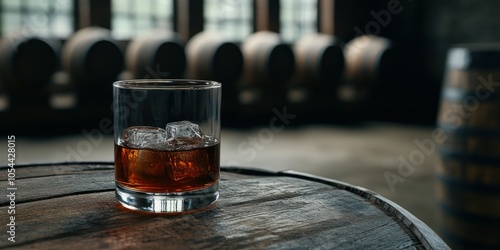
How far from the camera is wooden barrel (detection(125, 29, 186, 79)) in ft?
17.3

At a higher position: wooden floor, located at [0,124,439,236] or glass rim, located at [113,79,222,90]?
glass rim, located at [113,79,222,90]

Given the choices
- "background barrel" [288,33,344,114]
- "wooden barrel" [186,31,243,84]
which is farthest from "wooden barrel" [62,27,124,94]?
"background barrel" [288,33,344,114]

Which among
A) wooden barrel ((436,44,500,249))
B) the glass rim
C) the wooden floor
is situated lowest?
the wooden floor

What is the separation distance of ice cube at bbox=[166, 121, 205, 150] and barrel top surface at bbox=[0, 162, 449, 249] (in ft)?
0.35

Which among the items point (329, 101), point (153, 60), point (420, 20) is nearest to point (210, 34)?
point (153, 60)

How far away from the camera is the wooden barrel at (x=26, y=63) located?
4559 mm

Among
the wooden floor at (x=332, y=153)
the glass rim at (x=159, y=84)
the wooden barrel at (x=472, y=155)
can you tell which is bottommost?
the wooden floor at (x=332, y=153)

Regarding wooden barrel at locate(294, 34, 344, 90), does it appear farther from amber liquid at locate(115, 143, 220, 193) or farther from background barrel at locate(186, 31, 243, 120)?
amber liquid at locate(115, 143, 220, 193)

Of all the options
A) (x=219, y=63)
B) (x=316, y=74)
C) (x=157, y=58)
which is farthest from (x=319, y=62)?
(x=157, y=58)

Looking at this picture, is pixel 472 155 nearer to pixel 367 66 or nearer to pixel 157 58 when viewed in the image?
pixel 157 58

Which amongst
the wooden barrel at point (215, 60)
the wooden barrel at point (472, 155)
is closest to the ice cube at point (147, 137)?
the wooden barrel at point (472, 155)

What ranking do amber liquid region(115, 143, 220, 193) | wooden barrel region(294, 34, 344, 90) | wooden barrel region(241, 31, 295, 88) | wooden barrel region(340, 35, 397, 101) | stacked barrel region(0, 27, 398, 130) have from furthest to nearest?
1. wooden barrel region(340, 35, 397, 101)
2. wooden barrel region(294, 34, 344, 90)
3. wooden barrel region(241, 31, 295, 88)
4. stacked barrel region(0, 27, 398, 130)
5. amber liquid region(115, 143, 220, 193)

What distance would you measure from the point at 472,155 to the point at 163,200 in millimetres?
1592

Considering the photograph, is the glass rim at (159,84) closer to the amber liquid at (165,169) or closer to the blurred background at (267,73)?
the amber liquid at (165,169)
